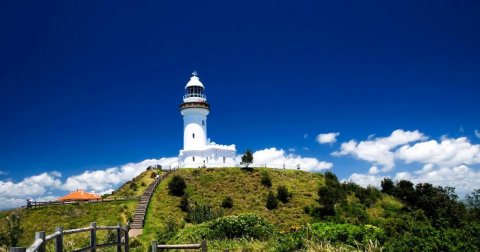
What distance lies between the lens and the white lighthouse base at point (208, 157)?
57500 mm

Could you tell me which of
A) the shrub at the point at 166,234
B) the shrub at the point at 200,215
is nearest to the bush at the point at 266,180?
the shrub at the point at 200,215

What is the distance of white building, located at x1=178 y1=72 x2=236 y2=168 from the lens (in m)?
58.1

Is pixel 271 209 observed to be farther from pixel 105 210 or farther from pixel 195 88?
pixel 195 88

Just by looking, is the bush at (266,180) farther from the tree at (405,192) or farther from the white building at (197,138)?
the tree at (405,192)

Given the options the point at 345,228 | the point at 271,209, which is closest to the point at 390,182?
the point at 271,209

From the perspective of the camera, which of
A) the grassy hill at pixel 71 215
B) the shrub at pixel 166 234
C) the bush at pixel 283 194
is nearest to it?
the shrub at pixel 166 234

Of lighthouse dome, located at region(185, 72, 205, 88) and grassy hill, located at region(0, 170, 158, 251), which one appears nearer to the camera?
grassy hill, located at region(0, 170, 158, 251)

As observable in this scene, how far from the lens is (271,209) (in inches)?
1777

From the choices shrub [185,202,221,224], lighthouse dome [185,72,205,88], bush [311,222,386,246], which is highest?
lighthouse dome [185,72,205,88]

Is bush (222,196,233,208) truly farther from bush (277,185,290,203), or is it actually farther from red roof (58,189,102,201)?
red roof (58,189,102,201)

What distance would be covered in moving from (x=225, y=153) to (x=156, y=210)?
19.8 m

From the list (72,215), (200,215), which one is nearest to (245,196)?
(200,215)

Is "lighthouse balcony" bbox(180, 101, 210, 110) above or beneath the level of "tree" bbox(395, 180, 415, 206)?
above

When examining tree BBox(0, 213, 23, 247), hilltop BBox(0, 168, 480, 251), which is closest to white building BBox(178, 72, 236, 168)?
hilltop BBox(0, 168, 480, 251)
